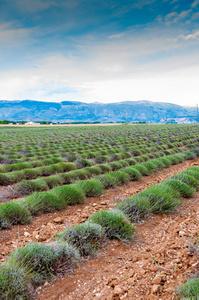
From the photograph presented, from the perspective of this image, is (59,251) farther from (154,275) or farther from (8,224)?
(8,224)

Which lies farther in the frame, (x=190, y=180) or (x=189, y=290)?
(x=190, y=180)

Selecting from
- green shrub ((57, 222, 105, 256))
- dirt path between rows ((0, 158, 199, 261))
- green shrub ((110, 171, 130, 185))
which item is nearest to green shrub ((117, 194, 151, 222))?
dirt path between rows ((0, 158, 199, 261))

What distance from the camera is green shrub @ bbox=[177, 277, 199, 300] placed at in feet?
7.09

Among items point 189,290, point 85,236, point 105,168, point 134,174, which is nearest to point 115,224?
point 85,236

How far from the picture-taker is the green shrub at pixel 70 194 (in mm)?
5332

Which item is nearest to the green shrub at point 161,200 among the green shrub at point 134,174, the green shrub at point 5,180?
the green shrub at point 134,174

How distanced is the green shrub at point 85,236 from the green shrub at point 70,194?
1.78m

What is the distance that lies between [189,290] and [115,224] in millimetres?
1671

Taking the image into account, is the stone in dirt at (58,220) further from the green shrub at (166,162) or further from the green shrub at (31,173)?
the green shrub at (166,162)

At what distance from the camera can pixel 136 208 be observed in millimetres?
4426

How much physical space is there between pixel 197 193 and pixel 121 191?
2117mm

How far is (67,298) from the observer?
2.47m

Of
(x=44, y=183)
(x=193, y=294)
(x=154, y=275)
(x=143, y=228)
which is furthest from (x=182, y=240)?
(x=44, y=183)

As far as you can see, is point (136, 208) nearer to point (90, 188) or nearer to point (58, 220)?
point (58, 220)
